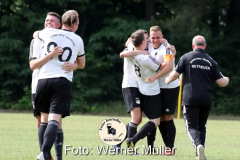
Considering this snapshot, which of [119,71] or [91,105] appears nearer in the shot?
[91,105]

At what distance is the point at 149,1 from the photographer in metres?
30.3

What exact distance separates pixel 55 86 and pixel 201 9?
2123cm

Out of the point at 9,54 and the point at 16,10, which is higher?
the point at 16,10

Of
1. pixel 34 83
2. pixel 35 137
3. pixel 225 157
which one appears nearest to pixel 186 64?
pixel 225 157

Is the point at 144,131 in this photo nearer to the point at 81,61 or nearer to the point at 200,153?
the point at 200,153

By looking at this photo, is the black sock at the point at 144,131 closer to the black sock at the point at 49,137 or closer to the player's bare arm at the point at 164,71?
the player's bare arm at the point at 164,71

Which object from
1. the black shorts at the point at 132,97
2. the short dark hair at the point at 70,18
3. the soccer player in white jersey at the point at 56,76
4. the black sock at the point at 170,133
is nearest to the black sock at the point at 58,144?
the soccer player in white jersey at the point at 56,76

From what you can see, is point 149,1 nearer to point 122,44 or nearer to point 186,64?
point 122,44

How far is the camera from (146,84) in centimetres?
887
